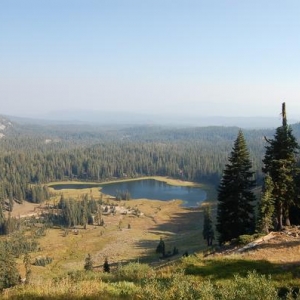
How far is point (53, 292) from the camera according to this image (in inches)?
491

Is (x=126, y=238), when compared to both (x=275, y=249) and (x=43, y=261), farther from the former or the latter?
(x=275, y=249)

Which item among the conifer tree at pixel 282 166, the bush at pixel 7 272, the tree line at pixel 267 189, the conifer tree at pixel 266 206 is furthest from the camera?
the bush at pixel 7 272

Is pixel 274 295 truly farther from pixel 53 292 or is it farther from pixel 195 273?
pixel 195 273

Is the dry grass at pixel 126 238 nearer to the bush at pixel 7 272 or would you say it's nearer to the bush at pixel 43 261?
the bush at pixel 43 261

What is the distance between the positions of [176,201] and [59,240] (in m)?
81.0

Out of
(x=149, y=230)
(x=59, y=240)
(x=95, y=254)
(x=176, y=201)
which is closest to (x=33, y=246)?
(x=59, y=240)

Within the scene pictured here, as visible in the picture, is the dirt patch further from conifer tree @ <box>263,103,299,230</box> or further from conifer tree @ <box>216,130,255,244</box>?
conifer tree @ <box>216,130,255,244</box>

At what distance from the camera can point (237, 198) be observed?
46.5 metres

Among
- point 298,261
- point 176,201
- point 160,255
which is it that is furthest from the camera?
point 176,201

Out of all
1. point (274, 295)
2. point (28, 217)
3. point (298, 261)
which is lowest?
point (28, 217)

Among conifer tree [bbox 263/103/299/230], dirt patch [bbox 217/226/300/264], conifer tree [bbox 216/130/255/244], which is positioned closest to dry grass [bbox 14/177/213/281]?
conifer tree [bbox 216/130/255/244]

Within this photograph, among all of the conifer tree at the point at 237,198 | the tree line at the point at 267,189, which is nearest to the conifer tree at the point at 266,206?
the tree line at the point at 267,189

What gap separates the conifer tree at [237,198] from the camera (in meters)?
46.5

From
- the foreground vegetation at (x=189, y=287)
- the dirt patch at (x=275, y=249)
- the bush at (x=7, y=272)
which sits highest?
the foreground vegetation at (x=189, y=287)
